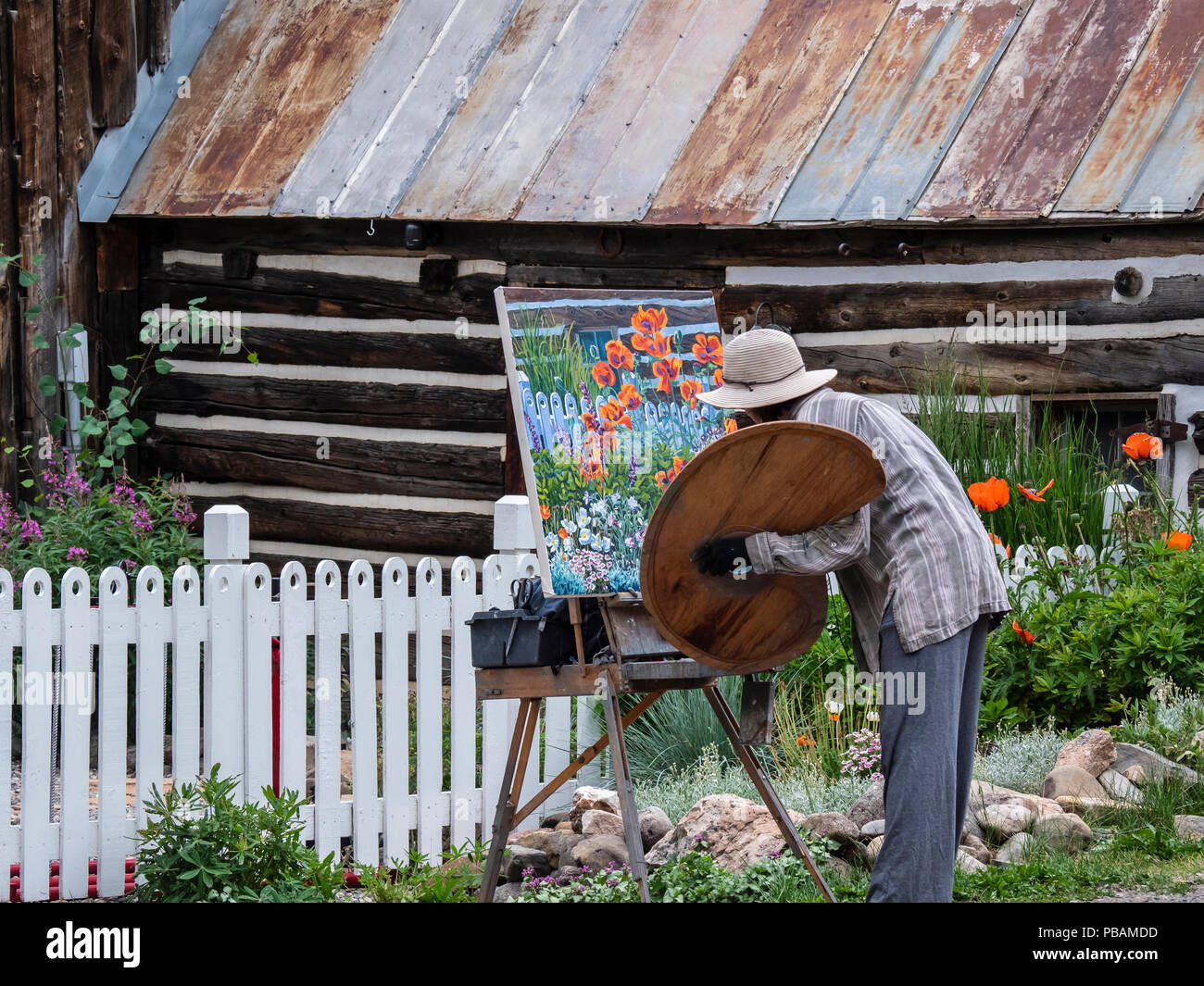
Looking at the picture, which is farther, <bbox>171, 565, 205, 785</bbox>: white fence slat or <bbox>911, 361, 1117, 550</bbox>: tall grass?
<bbox>911, 361, 1117, 550</bbox>: tall grass

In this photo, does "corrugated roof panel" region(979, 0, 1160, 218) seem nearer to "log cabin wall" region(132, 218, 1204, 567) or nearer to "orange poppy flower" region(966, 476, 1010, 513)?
"log cabin wall" region(132, 218, 1204, 567)

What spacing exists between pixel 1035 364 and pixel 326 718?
407 centimetres

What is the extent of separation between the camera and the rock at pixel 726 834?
483cm

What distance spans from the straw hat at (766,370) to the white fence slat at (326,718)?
213cm

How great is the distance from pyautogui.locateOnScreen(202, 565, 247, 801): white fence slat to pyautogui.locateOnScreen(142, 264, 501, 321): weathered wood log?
346cm

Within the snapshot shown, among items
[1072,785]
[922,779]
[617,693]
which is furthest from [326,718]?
[1072,785]

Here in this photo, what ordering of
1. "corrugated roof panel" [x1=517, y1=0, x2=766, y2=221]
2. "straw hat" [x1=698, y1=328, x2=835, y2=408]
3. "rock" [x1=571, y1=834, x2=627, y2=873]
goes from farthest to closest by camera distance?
"corrugated roof panel" [x1=517, y1=0, x2=766, y2=221] → "rock" [x1=571, y1=834, x2=627, y2=873] → "straw hat" [x1=698, y1=328, x2=835, y2=408]

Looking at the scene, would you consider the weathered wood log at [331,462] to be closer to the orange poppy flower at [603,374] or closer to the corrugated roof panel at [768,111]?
the corrugated roof panel at [768,111]

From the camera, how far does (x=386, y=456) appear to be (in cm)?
880

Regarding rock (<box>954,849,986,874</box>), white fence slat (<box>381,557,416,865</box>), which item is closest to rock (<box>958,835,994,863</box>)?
rock (<box>954,849,986,874</box>)

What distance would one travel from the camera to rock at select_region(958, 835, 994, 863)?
4902 mm

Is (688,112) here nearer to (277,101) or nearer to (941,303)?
(941,303)
